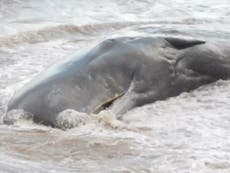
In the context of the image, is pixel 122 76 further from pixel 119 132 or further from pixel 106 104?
pixel 119 132

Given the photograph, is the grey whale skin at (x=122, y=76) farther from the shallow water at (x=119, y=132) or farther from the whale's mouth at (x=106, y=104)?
the shallow water at (x=119, y=132)

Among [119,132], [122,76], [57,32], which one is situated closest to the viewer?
[119,132]

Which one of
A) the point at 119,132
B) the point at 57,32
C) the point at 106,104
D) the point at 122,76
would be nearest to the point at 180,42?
the point at 122,76

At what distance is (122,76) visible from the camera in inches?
277

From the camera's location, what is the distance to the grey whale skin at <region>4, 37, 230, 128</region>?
258 inches

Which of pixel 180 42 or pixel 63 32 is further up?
pixel 180 42

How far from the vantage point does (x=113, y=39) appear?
24.0 feet

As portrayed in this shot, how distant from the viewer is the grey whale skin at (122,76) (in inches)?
258

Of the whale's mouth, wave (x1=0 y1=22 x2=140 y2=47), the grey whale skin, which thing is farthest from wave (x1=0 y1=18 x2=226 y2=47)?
the whale's mouth

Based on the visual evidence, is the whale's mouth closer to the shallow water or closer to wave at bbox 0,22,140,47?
the shallow water

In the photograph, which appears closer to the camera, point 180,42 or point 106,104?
point 106,104

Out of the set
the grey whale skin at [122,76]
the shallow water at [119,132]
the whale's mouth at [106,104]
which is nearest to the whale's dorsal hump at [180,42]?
the grey whale skin at [122,76]

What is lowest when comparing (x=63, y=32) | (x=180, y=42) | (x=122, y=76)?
(x=63, y=32)

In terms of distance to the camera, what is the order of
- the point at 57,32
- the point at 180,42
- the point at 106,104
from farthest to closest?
the point at 57,32 < the point at 180,42 < the point at 106,104
